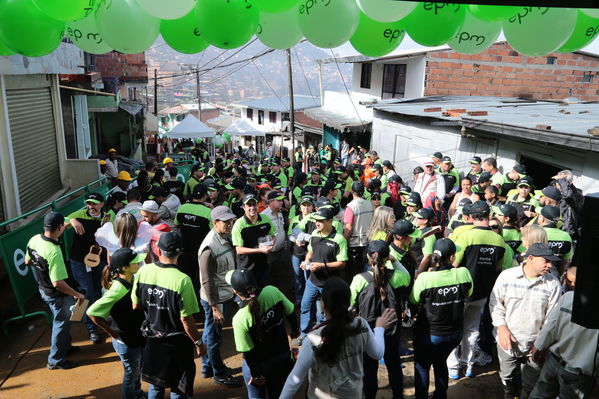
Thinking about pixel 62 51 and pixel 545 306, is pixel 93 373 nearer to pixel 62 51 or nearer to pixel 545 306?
pixel 545 306

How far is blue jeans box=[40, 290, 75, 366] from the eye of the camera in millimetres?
4570

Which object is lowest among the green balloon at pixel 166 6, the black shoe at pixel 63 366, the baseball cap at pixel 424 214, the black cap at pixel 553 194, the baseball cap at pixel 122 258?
the black shoe at pixel 63 366

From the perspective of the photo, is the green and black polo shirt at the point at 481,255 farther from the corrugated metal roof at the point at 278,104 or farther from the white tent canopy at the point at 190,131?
the corrugated metal roof at the point at 278,104

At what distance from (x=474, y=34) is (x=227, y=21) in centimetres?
273

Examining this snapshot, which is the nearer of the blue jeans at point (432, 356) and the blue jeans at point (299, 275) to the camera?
the blue jeans at point (432, 356)

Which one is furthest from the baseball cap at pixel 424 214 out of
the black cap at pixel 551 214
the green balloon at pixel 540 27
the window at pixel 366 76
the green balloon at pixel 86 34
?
the window at pixel 366 76

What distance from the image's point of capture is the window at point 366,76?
68.6ft

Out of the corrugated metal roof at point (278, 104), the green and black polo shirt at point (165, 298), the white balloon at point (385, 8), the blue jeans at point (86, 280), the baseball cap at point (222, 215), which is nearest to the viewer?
the green and black polo shirt at point (165, 298)

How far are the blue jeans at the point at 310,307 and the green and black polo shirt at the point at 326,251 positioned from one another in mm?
159

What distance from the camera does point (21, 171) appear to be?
875 cm

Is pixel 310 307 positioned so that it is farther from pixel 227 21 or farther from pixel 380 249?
pixel 227 21

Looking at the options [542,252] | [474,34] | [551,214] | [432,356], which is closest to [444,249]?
[542,252]

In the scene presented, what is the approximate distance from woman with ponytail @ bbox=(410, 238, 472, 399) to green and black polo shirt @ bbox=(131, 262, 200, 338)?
1.93 m

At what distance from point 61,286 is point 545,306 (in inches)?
180
